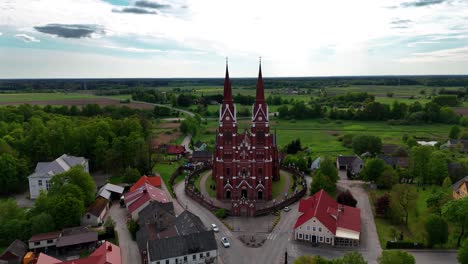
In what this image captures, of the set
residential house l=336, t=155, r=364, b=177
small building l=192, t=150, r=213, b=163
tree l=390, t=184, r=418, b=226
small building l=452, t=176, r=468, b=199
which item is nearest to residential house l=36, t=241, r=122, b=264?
tree l=390, t=184, r=418, b=226

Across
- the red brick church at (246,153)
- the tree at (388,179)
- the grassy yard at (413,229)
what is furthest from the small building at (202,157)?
the grassy yard at (413,229)

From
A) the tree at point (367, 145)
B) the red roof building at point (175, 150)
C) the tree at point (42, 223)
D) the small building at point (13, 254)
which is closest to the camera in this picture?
the small building at point (13, 254)

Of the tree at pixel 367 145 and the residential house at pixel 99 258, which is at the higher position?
the tree at pixel 367 145

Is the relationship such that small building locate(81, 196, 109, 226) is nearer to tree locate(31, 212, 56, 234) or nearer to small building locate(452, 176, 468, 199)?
tree locate(31, 212, 56, 234)

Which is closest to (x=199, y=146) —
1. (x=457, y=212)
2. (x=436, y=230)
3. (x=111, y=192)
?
(x=111, y=192)

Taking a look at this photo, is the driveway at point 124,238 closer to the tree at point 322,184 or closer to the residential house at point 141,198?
the residential house at point 141,198

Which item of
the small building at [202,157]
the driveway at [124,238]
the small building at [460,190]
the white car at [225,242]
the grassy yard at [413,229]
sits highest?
the small building at [460,190]
